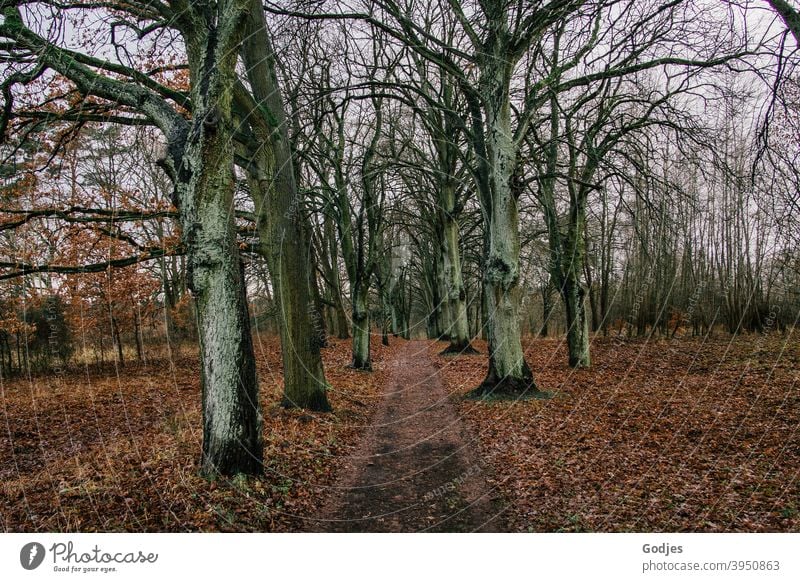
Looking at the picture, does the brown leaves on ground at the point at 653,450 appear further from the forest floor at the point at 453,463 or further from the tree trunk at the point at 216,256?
the tree trunk at the point at 216,256

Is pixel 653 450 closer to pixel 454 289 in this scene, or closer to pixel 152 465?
pixel 152 465

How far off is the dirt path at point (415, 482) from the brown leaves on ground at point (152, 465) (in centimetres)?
34

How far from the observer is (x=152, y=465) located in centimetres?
497

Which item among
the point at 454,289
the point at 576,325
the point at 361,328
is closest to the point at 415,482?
the point at 576,325

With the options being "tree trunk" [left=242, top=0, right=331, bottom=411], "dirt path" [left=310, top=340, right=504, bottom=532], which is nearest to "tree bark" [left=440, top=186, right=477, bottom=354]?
"dirt path" [left=310, top=340, right=504, bottom=532]

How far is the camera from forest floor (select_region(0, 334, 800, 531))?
397cm

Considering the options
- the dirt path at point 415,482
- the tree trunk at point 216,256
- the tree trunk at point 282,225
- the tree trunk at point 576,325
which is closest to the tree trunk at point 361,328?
the dirt path at point 415,482

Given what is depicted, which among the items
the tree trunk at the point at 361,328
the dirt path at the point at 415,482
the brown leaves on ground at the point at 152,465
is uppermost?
the tree trunk at the point at 361,328

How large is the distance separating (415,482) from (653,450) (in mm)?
2854

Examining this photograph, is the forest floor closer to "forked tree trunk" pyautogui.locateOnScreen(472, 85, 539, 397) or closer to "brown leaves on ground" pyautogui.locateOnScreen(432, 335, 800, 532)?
"brown leaves on ground" pyautogui.locateOnScreen(432, 335, 800, 532)

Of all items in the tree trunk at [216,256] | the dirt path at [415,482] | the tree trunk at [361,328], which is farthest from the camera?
the tree trunk at [361,328]

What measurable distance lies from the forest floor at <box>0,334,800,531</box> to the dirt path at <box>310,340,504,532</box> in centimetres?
3

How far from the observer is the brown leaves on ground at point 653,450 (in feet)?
12.6
